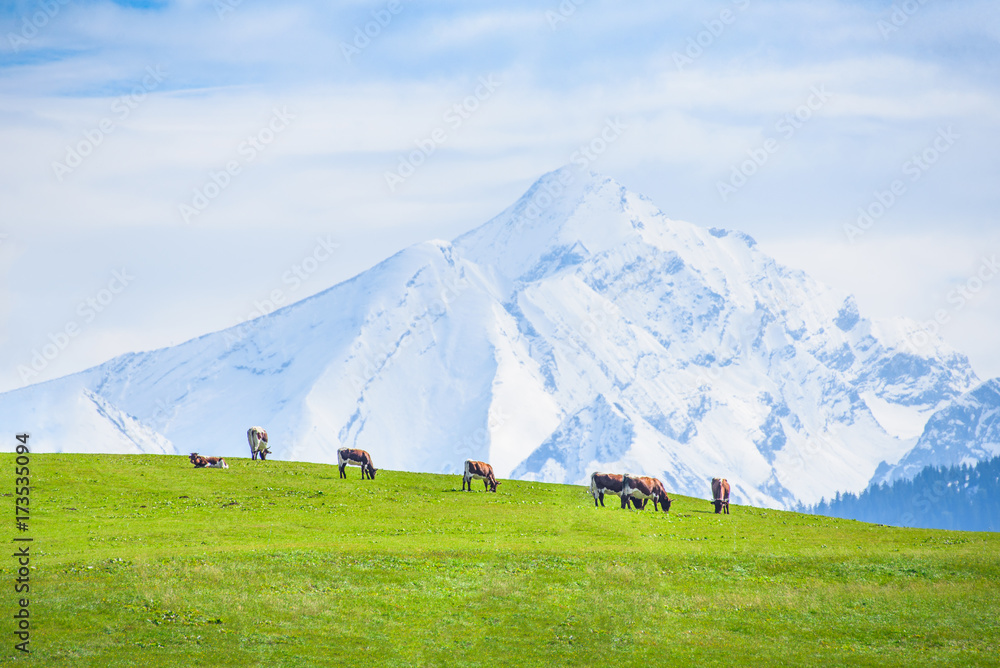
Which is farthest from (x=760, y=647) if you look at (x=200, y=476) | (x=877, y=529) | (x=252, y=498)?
(x=200, y=476)

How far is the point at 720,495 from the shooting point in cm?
6675

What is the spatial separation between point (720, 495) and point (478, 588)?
29757 mm

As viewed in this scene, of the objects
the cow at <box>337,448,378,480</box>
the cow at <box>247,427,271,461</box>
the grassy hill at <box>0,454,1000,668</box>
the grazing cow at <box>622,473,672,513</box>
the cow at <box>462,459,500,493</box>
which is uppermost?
the cow at <box>247,427,271,461</box>

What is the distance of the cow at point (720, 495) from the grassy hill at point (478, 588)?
23.6ft

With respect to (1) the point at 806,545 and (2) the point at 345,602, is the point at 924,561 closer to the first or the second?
(1) the point at 806,545

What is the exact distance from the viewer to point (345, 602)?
125 ft

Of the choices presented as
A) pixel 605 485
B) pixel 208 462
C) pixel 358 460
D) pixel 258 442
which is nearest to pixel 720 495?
pixel 605 485

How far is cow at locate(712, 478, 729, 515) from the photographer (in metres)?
66.0

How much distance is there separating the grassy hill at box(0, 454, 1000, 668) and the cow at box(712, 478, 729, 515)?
7188 mm

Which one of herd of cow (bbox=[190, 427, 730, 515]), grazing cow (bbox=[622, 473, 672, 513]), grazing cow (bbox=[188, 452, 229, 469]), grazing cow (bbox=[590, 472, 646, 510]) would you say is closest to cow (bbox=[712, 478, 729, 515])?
herd of cow (bbox=[190, 427, 730, 515])

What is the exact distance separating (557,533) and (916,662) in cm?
2158

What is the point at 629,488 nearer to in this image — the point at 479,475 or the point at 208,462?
the point at 479,475

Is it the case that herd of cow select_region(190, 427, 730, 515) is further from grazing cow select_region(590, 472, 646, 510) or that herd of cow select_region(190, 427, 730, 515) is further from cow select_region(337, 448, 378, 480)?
cow select_region(337, 448, 378, 480)

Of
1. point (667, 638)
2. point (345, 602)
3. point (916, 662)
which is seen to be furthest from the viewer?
point (345, 602)
